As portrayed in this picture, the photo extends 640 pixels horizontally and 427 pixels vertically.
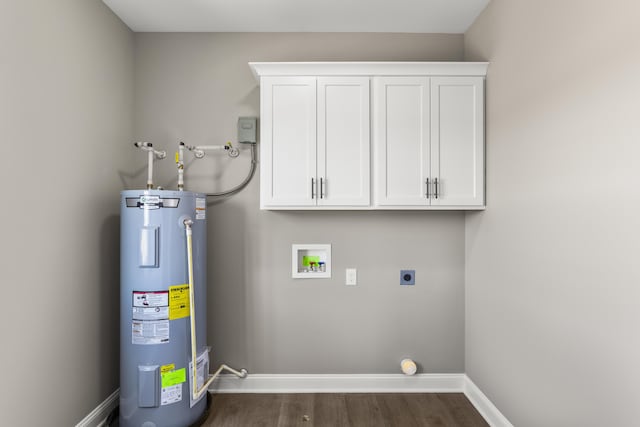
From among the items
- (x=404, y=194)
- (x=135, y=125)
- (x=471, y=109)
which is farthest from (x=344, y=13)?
(x=135, y=125)

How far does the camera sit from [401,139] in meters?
2.18

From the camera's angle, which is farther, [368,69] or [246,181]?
[246,181]

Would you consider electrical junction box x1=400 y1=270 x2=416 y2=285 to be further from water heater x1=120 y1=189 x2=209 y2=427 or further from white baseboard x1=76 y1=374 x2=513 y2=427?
water heater x1=120 y1=189 x2=209 y2=427

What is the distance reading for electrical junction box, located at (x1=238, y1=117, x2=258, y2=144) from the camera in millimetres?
2406

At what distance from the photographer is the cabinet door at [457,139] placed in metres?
2.17

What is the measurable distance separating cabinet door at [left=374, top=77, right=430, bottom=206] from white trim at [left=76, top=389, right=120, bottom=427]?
2.15m

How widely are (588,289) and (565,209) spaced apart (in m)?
0.35

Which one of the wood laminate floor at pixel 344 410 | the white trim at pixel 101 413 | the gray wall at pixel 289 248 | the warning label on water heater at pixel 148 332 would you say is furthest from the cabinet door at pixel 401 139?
the white trim at pixel 101 413

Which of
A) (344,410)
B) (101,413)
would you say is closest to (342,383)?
(344,410)

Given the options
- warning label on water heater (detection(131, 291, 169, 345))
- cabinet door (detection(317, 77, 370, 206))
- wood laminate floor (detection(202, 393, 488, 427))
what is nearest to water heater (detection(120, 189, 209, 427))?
warning label on water heater (detection(131, 291, 169, 345))

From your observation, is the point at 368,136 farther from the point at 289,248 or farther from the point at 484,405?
the point at 484,405

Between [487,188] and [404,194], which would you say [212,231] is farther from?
[487,188]

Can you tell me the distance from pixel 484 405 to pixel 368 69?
2301mm

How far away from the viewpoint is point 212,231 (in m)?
2.47
